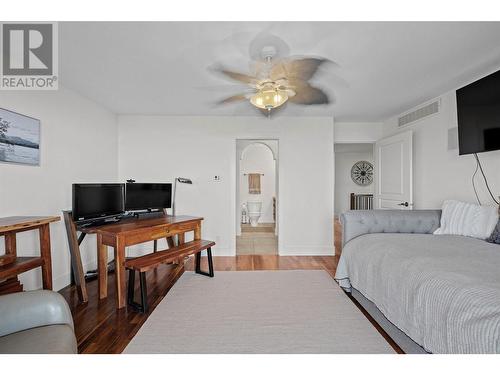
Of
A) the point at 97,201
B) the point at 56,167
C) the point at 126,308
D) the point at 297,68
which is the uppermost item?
the point at 297,68

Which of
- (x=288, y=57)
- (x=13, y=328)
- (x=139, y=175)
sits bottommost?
(x=13, y=328)

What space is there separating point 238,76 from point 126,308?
7.98ft

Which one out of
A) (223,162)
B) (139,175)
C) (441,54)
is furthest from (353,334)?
(139,175)

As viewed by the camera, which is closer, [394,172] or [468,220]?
[468,220]

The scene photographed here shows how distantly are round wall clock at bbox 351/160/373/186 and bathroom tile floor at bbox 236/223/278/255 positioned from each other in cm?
353

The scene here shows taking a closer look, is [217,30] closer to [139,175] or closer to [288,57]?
[288,57]

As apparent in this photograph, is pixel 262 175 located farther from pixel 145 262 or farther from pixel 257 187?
pixel 145 262

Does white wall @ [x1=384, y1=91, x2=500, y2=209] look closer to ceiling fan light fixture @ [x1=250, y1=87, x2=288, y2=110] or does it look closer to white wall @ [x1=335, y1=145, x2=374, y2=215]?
ceiling fan light fixture @ [x1=250, y1=87, x2=288, y2=110]

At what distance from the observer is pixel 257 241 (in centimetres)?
490

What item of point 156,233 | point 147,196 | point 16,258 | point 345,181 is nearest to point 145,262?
point 156,233

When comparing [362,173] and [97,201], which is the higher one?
[362,173]

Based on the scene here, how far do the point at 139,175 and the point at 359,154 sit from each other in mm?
6703

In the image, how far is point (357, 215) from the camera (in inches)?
102

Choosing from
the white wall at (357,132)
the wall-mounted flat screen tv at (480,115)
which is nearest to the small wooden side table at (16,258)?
the wall-mounted flat screen tv at (480,115)
